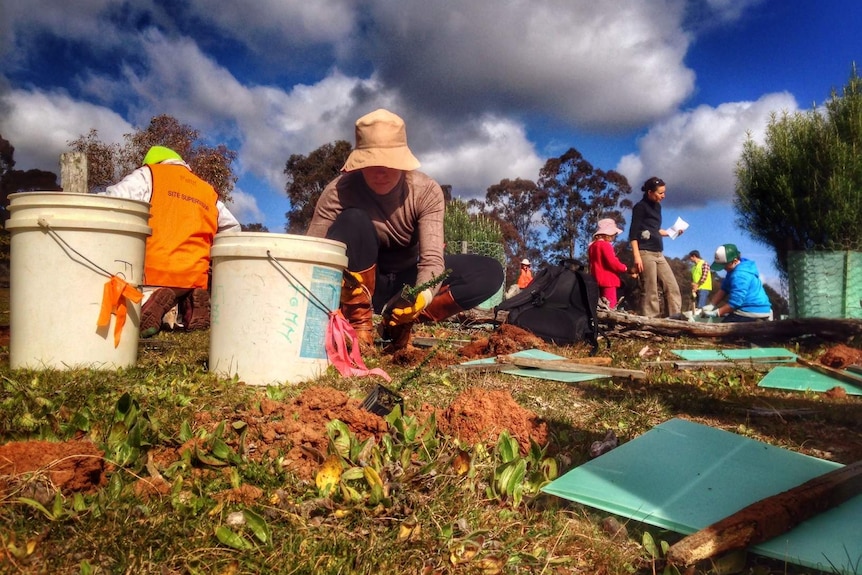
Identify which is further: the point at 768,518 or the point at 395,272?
the point at 395,272

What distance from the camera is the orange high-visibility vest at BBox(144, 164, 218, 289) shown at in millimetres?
5270

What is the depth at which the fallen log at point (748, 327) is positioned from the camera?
19.4 ft

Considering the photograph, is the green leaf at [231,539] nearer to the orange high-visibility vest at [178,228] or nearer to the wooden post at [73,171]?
the orange high-visibility vest at [178,228]

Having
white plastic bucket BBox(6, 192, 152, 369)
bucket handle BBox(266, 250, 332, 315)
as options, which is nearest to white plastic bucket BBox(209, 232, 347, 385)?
bucket handle BBox(266, 250, 332, 315)

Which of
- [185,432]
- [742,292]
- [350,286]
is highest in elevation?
[742,292]

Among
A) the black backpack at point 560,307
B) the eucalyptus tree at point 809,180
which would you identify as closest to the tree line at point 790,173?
the eucalyptus tree at point 809,180

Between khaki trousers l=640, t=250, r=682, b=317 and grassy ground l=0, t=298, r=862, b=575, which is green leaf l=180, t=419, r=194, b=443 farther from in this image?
khaki trousers l=640, t=250, r=682, b=317

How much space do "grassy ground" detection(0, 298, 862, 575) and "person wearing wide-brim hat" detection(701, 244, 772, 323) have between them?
576 cm

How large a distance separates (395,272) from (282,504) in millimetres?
3189

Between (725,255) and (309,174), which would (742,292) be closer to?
(725,255)

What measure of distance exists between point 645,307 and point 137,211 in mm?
7350

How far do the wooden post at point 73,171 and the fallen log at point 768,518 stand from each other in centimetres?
521

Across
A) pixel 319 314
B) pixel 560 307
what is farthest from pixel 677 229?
pixel 319 314

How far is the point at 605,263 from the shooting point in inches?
366
